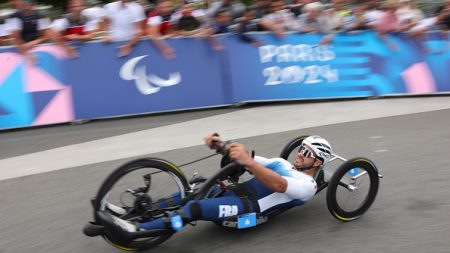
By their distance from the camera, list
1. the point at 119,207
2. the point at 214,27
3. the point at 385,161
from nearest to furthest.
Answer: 1. the point at 119,207
2. the point at 385,161
3. the point at 214,27

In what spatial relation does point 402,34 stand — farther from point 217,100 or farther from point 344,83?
point 217,100

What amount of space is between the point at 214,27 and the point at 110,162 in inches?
134

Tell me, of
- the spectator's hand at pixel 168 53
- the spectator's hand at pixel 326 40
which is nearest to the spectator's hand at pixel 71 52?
the spectator's hand at pixel 168 53

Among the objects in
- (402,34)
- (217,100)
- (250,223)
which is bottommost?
(250,223)

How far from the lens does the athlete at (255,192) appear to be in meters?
3.57

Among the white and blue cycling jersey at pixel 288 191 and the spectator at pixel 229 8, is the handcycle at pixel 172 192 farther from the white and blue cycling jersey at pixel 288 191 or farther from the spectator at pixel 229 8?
the spectator at pixel 229 8

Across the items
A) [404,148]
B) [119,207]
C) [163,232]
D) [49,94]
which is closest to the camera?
[163,232]

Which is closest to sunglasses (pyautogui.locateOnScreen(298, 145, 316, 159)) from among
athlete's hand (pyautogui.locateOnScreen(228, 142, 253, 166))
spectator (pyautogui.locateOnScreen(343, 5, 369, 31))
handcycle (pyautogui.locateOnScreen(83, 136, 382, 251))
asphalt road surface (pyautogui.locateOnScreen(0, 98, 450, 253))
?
handcycle (pyautogui.locateOnScreen(83, 136, 382, 251))

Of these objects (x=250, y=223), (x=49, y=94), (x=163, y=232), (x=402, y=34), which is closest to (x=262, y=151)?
(x=250, y=223)

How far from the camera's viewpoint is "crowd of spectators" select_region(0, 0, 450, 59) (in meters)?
7.80

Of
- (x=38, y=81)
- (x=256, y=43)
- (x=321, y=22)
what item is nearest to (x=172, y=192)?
(x=38, y=81)

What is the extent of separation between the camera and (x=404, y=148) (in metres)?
6.11

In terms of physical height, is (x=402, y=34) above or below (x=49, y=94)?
above

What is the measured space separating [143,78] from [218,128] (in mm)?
1578
